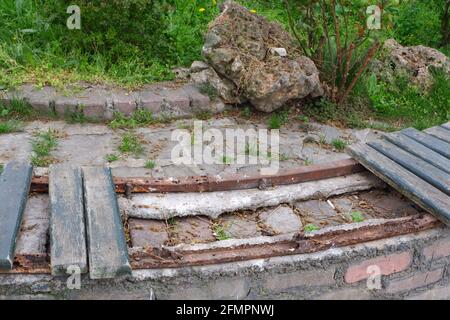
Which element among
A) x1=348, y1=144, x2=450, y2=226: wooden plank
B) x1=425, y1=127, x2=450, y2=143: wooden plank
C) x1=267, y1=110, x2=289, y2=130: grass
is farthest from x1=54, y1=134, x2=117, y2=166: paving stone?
x1=425, y1=127, x2=450, y2=143: wooden plank

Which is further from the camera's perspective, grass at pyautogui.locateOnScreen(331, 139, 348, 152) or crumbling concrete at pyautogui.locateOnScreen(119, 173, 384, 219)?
grass at pyautogui.locateOnScreen(331, 139, 348, 152)

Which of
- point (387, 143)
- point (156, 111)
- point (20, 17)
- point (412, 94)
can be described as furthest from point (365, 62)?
point (20, 17)

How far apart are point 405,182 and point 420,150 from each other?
0.42 m

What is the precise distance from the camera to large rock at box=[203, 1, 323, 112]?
401 centimetres

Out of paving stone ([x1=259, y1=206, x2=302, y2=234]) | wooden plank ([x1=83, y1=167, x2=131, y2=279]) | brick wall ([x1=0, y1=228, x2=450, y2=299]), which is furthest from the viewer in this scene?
paving stone ([x1=259, y1=206, x2=302, y2=234])

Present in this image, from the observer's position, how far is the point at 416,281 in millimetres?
2562

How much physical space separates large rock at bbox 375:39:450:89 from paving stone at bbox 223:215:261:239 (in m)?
2.85

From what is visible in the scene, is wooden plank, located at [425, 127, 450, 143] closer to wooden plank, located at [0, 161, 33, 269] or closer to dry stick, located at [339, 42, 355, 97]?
dry stick, located at [339, 42, 355, 97]

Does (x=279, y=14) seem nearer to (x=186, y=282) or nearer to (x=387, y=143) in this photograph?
(x=387, y=143)

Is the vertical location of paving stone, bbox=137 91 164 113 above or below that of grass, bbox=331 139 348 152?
above

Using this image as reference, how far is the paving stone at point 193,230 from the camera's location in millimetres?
2344

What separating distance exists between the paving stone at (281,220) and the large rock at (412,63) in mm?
2694

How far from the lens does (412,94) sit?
477cm
